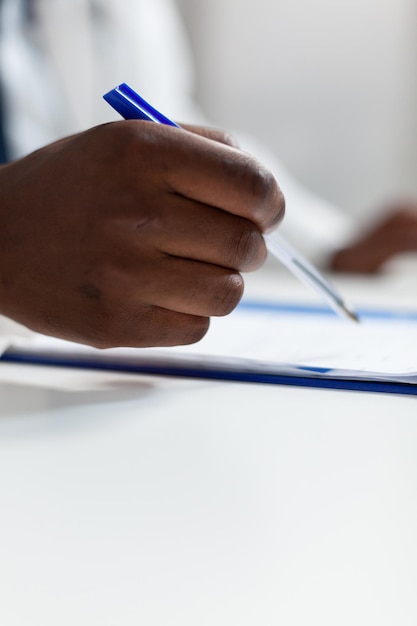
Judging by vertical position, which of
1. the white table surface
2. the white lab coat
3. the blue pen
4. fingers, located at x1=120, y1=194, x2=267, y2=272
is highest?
the white lab coat

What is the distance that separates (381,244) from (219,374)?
580 mm

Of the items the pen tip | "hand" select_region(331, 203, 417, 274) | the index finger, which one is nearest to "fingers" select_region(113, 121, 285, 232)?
the index finger

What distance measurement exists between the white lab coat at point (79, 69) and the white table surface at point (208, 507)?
2.15ft

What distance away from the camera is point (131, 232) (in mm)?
268

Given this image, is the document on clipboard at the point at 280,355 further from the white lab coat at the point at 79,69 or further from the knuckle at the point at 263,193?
the white lab coat at the point at 79,69

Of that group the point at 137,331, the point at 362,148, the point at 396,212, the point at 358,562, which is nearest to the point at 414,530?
the point at 358,562

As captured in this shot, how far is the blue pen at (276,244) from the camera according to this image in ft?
0.94

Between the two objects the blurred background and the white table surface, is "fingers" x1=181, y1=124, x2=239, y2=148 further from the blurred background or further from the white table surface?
the blurred background

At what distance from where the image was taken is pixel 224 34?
156 cm

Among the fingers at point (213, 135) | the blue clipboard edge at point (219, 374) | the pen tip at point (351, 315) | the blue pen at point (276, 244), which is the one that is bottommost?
the blue clipboard edge at point (219, 374)

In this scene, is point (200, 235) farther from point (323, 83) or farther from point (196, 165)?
point (323, 83)

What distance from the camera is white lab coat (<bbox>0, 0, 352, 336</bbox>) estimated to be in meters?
0.88

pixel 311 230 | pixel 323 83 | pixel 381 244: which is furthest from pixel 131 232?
pixel 323 83

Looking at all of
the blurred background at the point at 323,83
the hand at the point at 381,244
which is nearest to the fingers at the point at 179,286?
the hand at the point at 381,244
